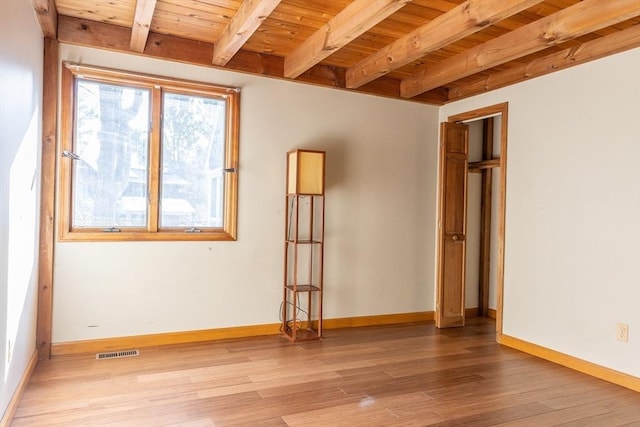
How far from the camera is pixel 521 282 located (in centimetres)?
395

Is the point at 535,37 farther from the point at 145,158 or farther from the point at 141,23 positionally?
the point at 145,158

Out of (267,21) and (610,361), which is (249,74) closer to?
(267,21)

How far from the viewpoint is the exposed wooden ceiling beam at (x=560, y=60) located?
10.2 ft

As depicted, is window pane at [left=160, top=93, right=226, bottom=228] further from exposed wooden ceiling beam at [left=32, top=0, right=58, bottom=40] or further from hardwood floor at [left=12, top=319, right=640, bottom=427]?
hardwood floor at [left=12, top=319, right=640, bottom=427]

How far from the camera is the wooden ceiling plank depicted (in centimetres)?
276

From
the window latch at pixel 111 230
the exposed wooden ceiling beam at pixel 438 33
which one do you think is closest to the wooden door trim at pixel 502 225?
the exposed wooden ceiling beam at pixel 438 33

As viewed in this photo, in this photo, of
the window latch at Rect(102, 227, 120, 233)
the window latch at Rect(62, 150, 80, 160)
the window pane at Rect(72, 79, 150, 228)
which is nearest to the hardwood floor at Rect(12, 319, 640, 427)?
the window latch at Rect(102, 227, 120, 233)

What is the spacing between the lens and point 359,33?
306 cm

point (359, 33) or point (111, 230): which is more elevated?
point (359, 33)

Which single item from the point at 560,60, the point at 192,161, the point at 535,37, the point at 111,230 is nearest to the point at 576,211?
the point at 560,60

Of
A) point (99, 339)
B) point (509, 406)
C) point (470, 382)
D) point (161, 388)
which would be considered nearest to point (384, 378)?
point (470, 382)

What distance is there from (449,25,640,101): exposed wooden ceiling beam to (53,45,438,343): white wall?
27.2 inches

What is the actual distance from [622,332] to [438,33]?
2483 millimetres

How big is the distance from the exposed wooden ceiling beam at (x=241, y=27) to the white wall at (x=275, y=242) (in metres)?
0.29
